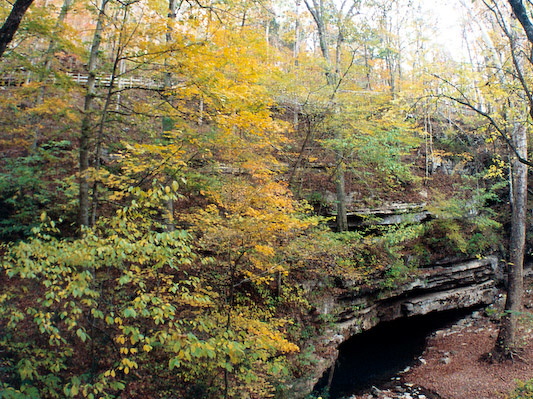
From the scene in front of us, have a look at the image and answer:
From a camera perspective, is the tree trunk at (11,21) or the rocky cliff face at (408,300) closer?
the tree trunk at (11,21)

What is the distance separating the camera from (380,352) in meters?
12.6

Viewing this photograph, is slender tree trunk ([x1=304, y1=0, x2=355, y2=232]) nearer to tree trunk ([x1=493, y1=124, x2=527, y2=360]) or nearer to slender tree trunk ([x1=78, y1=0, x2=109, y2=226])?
tree trunk ([x1=493, y1=124, x2=527, y2=360])

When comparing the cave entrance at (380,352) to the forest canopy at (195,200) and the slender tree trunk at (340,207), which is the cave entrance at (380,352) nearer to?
the forest canopy at (195,200)

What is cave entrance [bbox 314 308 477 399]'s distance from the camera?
10.0 metres

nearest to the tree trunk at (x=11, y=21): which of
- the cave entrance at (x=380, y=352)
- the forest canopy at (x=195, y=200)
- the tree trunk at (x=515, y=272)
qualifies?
the forest canopy at (x=195, y=200)

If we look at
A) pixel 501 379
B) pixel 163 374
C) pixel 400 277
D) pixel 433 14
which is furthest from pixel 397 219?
pixel 433 14

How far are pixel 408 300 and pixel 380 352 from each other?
229 centimetres

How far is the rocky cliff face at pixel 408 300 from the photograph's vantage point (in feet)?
29.5

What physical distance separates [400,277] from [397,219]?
283 cm

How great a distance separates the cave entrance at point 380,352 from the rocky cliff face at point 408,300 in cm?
78

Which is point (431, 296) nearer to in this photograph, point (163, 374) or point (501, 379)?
point (501, 379)

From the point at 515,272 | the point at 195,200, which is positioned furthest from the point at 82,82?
the point at 515,272

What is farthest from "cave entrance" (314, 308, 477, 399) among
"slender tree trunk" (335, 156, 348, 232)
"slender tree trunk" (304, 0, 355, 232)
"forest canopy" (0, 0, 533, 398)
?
"slender tree trunk" (304, 0, 355, 232)

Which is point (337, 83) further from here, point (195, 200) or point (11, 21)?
point (11, 21)
